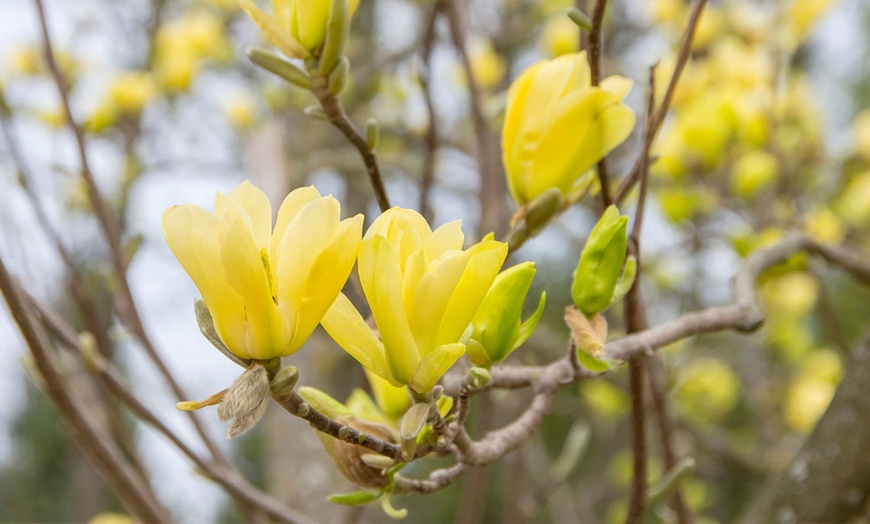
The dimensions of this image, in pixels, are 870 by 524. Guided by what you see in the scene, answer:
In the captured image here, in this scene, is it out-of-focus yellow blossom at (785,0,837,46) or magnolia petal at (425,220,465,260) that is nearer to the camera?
magnolia petal at (425,220,465,260)

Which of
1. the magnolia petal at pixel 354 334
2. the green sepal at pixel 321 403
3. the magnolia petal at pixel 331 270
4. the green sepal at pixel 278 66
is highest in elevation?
the green sepal at pixel 278 66

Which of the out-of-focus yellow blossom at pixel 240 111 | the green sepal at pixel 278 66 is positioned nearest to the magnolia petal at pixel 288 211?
the green sepal at pixel 278 66

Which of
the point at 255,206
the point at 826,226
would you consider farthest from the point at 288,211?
the point at 826,226

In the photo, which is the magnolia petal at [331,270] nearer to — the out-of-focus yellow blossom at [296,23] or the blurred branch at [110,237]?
the out-of-focus yellow blossom at [296,23]

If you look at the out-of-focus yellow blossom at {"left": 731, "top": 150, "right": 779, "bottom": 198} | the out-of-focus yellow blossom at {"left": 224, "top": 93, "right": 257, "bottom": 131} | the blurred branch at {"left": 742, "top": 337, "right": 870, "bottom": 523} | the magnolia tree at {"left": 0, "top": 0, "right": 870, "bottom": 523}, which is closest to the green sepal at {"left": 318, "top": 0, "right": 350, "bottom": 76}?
the magnolia tree at {"left": 0, "top": 0, "right": 870, "bottom": 523}

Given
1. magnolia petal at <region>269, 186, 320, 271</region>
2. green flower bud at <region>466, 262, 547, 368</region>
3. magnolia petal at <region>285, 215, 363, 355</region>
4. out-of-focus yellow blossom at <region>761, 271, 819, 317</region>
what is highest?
magnolia petal at <region>269, 186, 320, 271</region>

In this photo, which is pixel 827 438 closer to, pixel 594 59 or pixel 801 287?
pixel 594 59

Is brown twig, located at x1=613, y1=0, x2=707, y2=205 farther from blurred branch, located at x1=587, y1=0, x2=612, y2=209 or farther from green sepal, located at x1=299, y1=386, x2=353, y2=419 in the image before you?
green sepal, located at x1=299, y1=386, x2=353, y2=419
